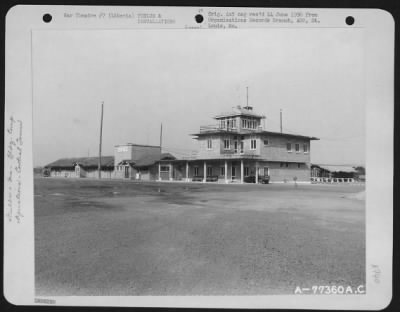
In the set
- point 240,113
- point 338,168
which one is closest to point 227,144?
point 240,113

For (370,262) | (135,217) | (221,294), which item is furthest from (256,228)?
(135,217)

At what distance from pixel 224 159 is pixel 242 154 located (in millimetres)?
308

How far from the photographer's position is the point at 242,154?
4.11 m

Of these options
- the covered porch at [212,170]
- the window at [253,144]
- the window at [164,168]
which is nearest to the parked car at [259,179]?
the covered porch at [212,170]

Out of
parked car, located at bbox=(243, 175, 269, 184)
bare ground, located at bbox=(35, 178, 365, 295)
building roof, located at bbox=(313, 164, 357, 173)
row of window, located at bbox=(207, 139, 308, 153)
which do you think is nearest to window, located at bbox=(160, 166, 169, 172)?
bare ground, located at bbox=(35, 178, 365, 295)

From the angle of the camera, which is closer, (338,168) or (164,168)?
(338,168)

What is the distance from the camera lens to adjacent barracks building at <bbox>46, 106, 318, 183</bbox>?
144 inches

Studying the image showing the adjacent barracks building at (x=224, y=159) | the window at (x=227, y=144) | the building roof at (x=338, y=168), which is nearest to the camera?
the building roof at (x=338, y=168)

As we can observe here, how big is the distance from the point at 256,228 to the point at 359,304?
1205mm

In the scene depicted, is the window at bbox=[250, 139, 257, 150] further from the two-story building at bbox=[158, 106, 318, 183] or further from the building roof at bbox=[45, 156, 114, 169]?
the building roof at bbox=[45, 156, 114, 169]

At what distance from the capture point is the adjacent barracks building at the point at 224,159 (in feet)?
12.0

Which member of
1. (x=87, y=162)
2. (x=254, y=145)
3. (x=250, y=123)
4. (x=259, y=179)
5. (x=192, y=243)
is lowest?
(x=192, y=243)

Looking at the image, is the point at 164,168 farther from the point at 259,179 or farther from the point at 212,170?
the point at 259,179

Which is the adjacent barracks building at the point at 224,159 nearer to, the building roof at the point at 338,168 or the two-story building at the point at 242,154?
the two-story building at the point at 242,154
